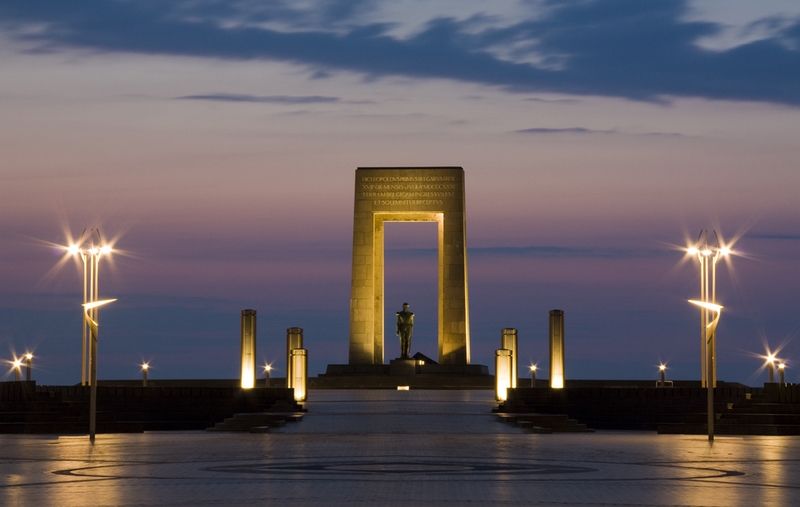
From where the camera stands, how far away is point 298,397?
116 ft

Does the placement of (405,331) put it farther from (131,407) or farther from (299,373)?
(131,407)

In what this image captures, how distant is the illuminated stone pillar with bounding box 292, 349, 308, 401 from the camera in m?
35.4

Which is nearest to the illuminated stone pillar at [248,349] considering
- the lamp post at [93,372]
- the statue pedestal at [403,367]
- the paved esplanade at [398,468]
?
the statue pedestal at [403,367]

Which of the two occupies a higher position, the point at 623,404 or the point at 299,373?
the point at 299,373

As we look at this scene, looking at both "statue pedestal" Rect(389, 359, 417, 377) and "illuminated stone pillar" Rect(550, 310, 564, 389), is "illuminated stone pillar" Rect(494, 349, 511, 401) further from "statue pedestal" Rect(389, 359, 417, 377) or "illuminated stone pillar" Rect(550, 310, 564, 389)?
"statue pedestal" Rect(389, 359, 417, 377)

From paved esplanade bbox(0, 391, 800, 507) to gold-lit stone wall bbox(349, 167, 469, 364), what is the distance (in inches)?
1169

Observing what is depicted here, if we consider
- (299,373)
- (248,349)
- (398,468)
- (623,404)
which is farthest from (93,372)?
(248,349)

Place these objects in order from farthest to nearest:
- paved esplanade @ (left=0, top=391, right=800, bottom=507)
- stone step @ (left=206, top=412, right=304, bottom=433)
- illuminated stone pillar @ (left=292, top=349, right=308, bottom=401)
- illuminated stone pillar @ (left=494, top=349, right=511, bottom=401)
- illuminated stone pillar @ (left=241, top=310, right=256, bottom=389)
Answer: illuminated stone pillar @ (left=241, top=310, right=256, bottom=389), illuminated stone pillar @ (left=494, top=349, right=511, bottom=401), illuminated stone pillar @ (left=292, top=349, right=308, bottom=401), stone step @ (left=206, top=412, right=304, bottom=433), paved esplanade @ (left=0, top=391, right=800, bottom=507)

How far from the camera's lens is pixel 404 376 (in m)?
50.8

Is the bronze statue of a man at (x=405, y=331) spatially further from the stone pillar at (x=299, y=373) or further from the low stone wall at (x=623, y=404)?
the low stone wall at (x=623, y=404)

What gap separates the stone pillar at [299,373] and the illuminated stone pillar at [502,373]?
559cm

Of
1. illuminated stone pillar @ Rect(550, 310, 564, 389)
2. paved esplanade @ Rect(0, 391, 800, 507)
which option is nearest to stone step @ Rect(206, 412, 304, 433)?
paved esplanade @ Rect(0, 391, 800, 507)

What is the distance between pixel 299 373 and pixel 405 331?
1842cm

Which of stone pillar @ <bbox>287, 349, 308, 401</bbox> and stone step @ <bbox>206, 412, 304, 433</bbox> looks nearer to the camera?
stone step @ <bbox>206, 412, 304, 433</bbox>
